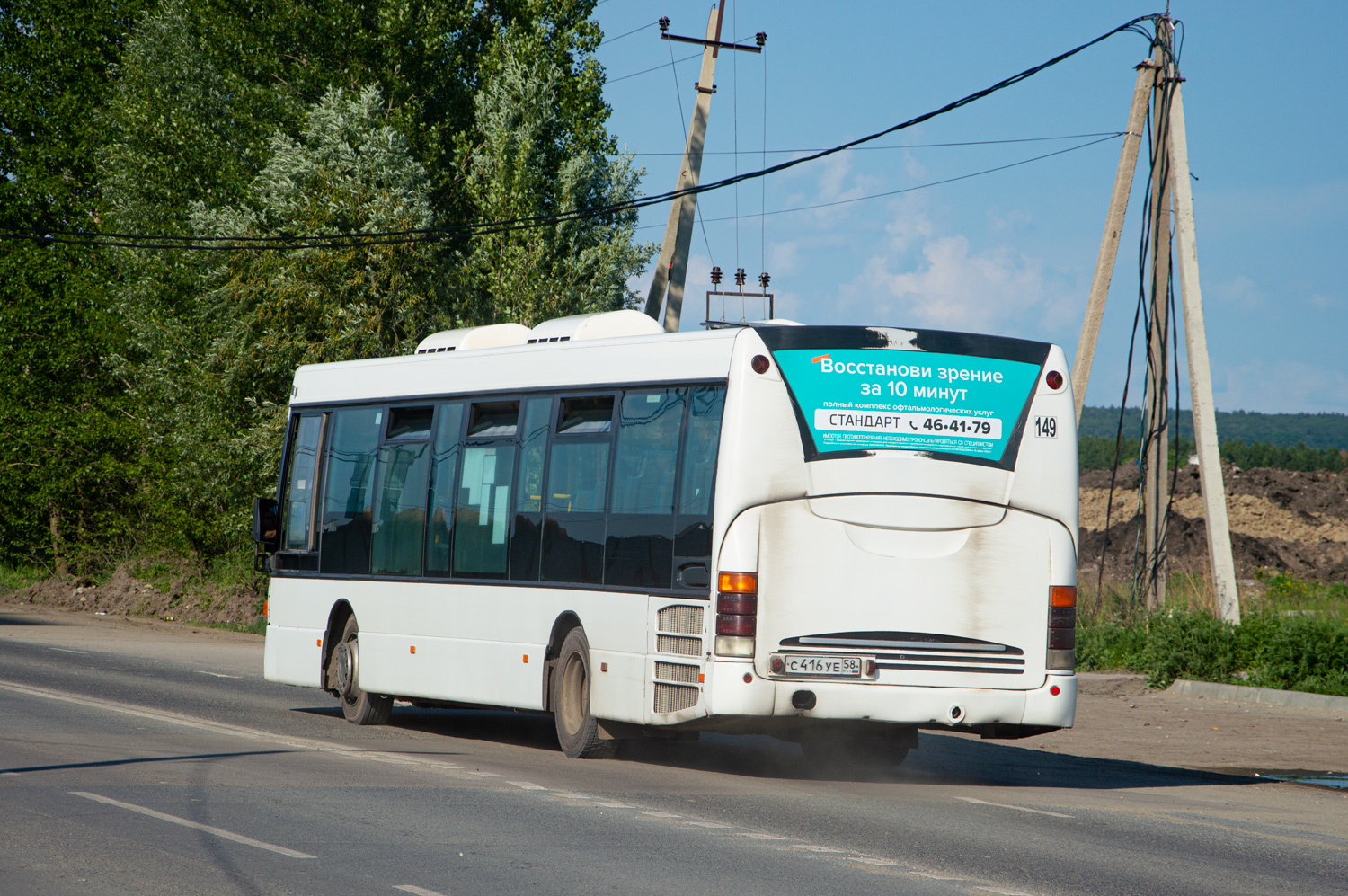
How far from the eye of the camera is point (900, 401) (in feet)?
36.0

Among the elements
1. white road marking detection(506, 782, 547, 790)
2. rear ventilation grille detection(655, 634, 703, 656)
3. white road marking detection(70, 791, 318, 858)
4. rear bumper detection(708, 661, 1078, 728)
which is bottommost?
white road marking detection(70, 791, 318, 858)

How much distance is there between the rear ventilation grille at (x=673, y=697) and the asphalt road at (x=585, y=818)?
1.74 ft

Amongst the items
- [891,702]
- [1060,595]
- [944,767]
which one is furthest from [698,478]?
[944,767]

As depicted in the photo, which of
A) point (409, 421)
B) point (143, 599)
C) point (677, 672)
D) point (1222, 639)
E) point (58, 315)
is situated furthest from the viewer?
point (58, 315)

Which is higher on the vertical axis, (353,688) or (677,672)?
(677,672)

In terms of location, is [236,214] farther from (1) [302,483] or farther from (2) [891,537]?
(2) [891,537]

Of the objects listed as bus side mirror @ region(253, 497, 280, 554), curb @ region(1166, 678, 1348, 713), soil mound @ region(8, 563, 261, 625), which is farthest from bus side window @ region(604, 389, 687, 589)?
soil mound @ region(8, 563, 261, 625)

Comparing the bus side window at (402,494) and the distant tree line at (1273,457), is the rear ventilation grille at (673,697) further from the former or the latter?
the distant tree line at (1273,457)

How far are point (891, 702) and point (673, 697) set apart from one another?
1508mm

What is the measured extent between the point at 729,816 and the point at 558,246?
80.1 feet

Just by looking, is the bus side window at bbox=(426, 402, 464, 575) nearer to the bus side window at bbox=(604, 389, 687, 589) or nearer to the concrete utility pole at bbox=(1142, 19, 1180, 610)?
the bus side window at bbox=(604, 389, 687, 589)

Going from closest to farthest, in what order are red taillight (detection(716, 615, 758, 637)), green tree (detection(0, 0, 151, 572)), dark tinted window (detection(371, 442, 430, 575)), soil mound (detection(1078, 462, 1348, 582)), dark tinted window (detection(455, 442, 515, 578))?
red taillight (detection(716, 615, 758, 637)) < dark tinted window (detection(455, 442, 515, 578)) < dark tinted window (detection(371, 442, 430, 575)) < green tree (detection(0, 0, 151, 572)) < soil mound (detection(1078, 462, 1348, 582))

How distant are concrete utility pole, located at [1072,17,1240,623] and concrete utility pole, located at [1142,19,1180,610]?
0.01 meters

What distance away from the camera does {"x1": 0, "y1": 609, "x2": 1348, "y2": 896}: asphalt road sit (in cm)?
730
